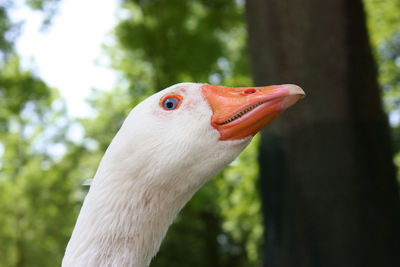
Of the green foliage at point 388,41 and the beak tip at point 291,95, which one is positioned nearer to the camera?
the beak tip at point 291,95

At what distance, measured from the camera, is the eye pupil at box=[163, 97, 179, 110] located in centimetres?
166

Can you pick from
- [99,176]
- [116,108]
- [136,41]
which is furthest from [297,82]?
[116,108]

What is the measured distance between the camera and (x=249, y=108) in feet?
5.32

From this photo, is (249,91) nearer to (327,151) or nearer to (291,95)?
(291,95)

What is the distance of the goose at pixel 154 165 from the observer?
1.54 metres

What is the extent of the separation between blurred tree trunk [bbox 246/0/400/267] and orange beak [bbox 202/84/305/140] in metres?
2.54

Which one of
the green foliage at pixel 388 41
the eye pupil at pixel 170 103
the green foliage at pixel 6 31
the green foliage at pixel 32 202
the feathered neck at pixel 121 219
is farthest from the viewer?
the green foliage at pixel 32 202

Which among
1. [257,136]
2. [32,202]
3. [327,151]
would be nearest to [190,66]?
[257,136]

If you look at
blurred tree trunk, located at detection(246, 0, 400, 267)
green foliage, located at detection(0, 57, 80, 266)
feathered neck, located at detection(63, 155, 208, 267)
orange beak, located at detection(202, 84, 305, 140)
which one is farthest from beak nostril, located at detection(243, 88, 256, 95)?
green foliage, located at detection(0, 57, 80, 266)

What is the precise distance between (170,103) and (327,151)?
8.93 feet

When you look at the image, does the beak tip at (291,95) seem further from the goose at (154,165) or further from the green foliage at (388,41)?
the green foliage at (388,41)

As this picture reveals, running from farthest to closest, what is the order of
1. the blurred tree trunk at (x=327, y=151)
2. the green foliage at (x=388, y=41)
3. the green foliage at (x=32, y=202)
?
the green foliage at (x=32, y=202)
the green foliage at (x=388, y=41)
the blurred tree trunk at (x=327, y=151)

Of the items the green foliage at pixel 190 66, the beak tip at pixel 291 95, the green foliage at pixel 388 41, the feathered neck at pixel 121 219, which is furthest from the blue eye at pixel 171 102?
the green foliage at pixel 388 41

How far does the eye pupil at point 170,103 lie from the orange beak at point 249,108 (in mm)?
145
